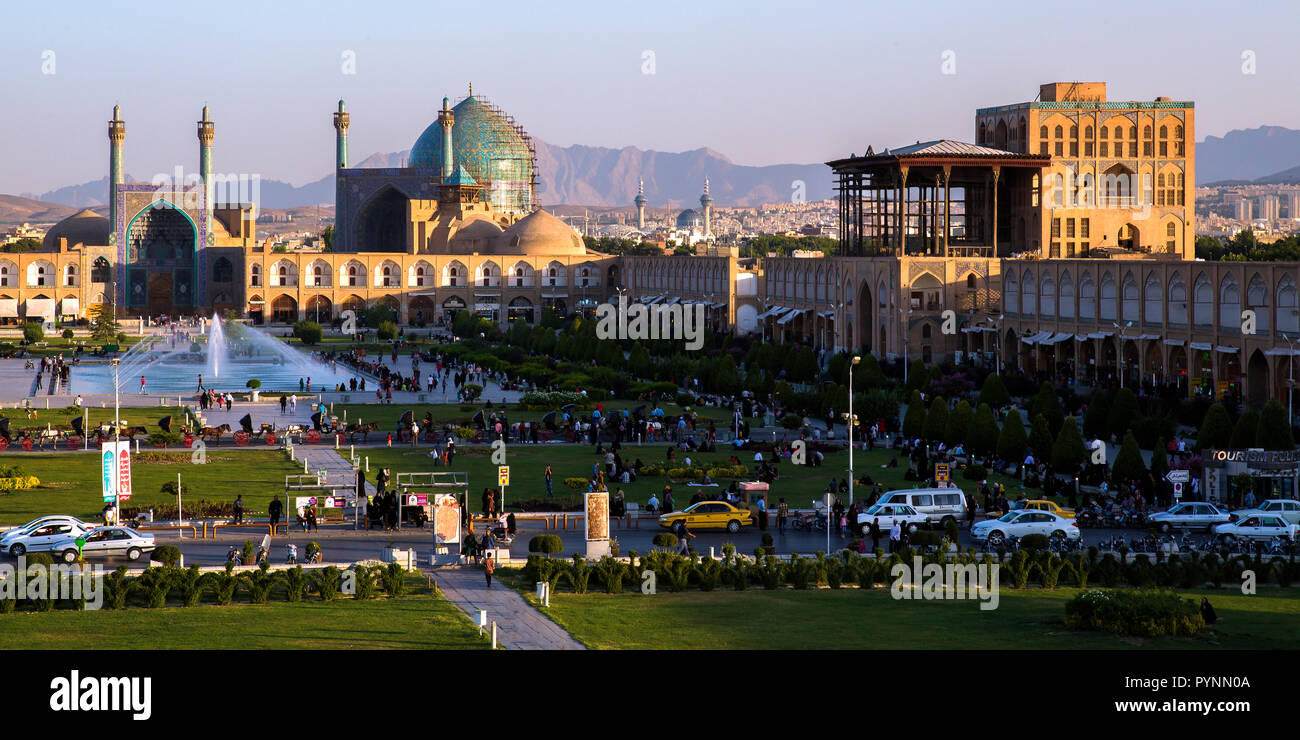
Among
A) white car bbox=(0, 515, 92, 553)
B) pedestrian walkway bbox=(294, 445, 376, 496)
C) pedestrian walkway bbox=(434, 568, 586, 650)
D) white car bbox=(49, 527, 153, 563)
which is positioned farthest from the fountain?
pedestrian walkway bbox=(434, 568, 586, 650)

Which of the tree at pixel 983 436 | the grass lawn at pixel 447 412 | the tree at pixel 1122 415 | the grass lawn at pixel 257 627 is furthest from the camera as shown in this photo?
the grass lawn at pixel 447 412

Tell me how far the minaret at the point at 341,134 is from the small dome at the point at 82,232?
15537 millimetres

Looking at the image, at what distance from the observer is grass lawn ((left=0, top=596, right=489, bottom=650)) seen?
15.7 metres

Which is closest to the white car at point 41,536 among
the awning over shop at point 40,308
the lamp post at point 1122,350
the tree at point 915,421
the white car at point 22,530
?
the white car at point 22,530

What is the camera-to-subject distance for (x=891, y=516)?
24.8 metres

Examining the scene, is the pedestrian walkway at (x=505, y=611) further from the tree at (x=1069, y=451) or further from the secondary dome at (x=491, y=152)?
the secondary dome at (x=491, y=152)

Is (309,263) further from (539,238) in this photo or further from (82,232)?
(82,232)

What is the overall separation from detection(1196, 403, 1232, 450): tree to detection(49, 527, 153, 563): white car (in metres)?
18.8

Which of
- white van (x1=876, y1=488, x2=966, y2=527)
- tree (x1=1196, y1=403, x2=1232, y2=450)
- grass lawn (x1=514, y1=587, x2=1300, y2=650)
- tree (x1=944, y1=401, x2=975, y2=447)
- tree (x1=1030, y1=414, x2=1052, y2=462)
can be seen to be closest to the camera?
grass lawn (x1=514, y1=587, x2=1300, y2=650)

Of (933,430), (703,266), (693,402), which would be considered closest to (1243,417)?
(933,430)

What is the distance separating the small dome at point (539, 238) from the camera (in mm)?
96562

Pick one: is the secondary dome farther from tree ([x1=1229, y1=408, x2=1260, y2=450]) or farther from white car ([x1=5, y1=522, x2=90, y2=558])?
white car ([x1=5, y1=522, x2=90, y2=558])
